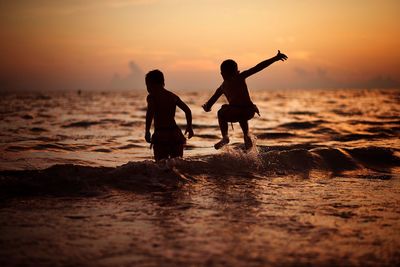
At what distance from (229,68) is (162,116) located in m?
1.75

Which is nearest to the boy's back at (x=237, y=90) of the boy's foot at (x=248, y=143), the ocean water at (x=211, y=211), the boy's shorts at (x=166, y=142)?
the boy's foot at (x=248, y=143)

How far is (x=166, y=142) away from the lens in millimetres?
7398

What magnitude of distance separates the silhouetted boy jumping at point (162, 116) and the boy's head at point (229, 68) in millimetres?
1243

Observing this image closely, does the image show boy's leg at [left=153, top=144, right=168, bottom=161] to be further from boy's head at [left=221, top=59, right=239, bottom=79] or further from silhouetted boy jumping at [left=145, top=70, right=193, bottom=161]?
boy's head at [left=221, top=59, right=239, bottom=79]

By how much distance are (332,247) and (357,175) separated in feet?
14.3

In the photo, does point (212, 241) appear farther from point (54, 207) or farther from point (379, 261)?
point (54, 207)

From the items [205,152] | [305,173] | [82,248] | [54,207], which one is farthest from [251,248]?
[205,152]

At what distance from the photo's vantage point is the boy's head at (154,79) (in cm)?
724

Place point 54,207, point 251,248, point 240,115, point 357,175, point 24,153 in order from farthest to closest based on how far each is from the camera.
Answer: point 24,153
point 240,115
point 357,175
point 54,207
point 251,248

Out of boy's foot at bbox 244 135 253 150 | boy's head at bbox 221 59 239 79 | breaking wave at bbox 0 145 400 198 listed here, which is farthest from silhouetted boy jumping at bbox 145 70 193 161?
boy's foot at bbox 244 135 253 150

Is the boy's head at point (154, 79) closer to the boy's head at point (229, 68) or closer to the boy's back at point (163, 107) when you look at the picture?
the boy's back at point (163, 107)

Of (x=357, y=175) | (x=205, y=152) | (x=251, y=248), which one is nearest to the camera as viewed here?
(x=251, y=248)

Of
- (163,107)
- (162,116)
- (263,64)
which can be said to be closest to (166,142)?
(162,116)

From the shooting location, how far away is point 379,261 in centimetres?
324
